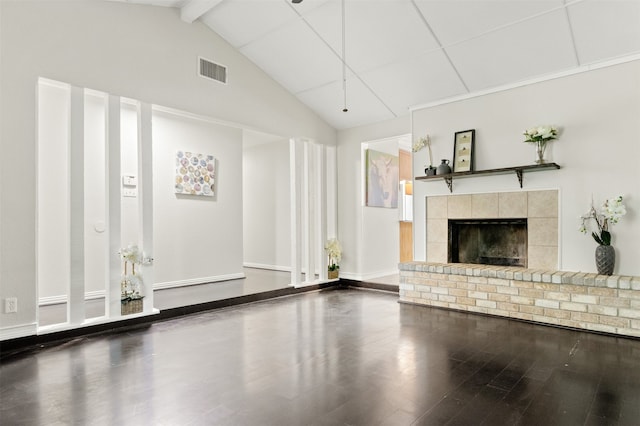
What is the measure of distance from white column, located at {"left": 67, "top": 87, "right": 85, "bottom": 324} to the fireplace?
4.37m

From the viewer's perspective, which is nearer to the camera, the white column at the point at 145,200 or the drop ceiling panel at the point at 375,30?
the drop ceiling panel at the point at 375,30

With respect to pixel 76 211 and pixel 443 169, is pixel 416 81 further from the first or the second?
pixel 76 211

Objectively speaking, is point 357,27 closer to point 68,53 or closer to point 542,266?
point 68,53

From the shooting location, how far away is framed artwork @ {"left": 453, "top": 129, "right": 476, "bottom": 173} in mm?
4844

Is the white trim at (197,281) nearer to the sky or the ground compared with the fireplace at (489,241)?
nearer to the ground

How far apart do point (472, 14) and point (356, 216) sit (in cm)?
347

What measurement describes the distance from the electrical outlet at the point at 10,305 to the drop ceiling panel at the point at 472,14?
4778 mm

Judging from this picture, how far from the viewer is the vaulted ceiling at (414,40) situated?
364 cm

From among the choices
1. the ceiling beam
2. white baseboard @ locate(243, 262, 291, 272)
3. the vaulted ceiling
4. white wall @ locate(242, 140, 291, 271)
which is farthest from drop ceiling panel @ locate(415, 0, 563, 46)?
white baseboard @ locate(243, 262, 291, 272)

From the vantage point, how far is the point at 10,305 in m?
3.30

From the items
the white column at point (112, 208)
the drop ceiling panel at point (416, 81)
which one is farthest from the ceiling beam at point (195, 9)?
the drop ceiling panel at point (416, 81)

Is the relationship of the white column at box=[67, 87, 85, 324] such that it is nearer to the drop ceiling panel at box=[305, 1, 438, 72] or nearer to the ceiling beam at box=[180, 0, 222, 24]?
the ceiling beam at box=[180, 0, 222, 24]

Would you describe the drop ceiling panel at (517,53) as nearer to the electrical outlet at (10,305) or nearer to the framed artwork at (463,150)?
the framed artwork at (463,150)

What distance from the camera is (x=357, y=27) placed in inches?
171
